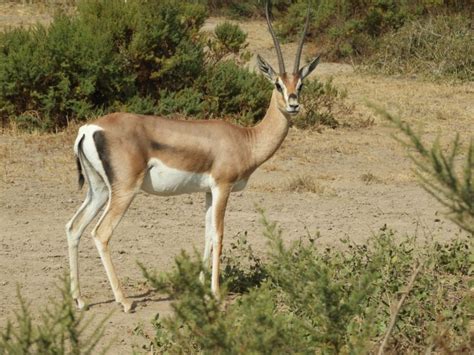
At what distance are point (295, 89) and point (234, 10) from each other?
18343 millimetres

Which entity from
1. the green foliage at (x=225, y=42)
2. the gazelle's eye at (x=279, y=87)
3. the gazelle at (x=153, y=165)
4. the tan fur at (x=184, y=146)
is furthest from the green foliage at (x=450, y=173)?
the green foliage at (x=225, y=42)

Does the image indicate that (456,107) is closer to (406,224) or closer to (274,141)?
(406,224)

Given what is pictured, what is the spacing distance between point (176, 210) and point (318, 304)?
17.2 feet

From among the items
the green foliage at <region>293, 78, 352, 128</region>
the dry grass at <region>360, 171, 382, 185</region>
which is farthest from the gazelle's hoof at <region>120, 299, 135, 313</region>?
the green foliage at <region>293, 78, 352, 128</region>

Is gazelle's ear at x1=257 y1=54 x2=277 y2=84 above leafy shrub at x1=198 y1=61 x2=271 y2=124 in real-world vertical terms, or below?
above

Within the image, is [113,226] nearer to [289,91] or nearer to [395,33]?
[289,91]

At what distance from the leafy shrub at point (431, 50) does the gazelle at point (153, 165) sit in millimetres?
10555

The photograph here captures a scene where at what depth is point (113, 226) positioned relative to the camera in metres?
6.69

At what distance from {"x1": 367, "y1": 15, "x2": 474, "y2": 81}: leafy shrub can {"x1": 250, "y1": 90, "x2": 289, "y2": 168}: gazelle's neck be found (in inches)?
396

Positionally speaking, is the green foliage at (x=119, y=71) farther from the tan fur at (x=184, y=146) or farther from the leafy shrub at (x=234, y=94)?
the tan fur at (x=184, y=146)

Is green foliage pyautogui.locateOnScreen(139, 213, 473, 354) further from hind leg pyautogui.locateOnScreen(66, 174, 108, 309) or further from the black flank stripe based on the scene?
the black flank stripe

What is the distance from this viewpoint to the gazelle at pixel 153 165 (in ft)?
21.8

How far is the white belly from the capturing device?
268 inches

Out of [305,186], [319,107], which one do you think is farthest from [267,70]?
[319,107]
